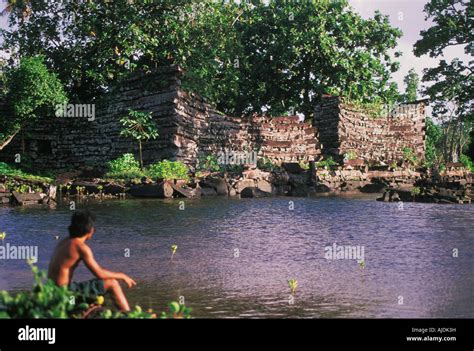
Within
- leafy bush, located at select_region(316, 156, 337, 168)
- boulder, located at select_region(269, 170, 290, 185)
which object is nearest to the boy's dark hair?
boulder, located at select_region(269, 170, 290, 185)

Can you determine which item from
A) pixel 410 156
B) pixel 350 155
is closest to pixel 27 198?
pixel 350 155

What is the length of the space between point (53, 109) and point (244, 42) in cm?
Answer: 1768

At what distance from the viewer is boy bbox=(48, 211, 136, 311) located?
6051mm

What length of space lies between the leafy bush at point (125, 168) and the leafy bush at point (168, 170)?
540mm

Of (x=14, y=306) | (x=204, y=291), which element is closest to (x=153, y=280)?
Result: (x=204, y=291)

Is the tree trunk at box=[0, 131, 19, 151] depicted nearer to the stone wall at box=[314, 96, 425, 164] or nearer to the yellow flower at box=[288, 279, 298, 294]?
the stone wall at box=[314, 96, 425, 164]

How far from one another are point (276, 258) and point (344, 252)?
141 cm

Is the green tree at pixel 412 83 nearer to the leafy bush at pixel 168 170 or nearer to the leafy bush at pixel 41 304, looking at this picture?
the leafy bush at pixel 168 170

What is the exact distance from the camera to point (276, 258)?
1188 cm

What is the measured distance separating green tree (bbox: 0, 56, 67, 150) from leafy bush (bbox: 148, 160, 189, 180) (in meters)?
6.04

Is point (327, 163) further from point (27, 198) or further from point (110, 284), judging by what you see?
point (110, 284)
